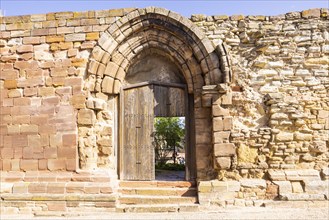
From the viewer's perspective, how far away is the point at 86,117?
19.2 feet

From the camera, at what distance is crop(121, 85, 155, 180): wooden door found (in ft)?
20.2

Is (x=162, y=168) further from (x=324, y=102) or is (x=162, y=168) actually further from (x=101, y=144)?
(x=324, y=102)

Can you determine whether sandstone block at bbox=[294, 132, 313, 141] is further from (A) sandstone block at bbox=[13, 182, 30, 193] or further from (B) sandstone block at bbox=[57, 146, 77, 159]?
(A) sandstone block at bbox=[13, 182, 30, 193]

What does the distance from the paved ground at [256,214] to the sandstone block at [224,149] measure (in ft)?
3.35

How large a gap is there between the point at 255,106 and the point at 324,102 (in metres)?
1.35

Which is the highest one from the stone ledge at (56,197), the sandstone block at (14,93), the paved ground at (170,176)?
the sandstone block at (14,93)

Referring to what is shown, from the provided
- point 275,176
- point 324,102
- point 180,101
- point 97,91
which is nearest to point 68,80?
point 97,91

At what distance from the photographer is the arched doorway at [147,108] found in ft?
20.2

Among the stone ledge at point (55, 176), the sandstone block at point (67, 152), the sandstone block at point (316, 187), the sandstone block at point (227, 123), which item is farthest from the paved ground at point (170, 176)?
the sandstone block at point (316, 187)

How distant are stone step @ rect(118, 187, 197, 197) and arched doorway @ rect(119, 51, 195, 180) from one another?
0.33 metres

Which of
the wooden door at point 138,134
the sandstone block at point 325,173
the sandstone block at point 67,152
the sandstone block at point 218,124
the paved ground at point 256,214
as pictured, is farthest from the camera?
the wooden door at point 138,134

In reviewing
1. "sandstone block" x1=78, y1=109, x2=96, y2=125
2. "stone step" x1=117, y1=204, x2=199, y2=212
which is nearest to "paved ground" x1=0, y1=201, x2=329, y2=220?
"stone step" x1=117, y1=204, x2=199, y2=212

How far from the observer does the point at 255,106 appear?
19.2ft

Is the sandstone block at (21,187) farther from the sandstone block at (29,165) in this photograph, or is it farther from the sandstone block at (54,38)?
the sandstone block at (54,38)
